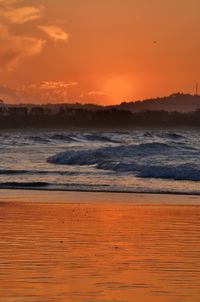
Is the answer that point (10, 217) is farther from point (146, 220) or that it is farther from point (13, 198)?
point (13, 198)

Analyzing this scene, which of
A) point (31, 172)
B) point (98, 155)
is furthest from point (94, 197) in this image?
point (98, 155)

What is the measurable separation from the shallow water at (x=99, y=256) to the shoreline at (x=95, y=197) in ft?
8.01

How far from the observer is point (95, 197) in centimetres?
1992

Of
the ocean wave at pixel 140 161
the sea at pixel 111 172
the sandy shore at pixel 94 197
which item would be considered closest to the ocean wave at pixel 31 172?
the sea at pixel 111 172

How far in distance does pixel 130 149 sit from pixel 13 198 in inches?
799

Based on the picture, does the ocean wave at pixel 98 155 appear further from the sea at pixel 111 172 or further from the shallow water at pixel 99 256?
the shallow water at pixel 99 256

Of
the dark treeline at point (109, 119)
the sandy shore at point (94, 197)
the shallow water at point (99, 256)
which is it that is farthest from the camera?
the dark treeline at point (109, 119)

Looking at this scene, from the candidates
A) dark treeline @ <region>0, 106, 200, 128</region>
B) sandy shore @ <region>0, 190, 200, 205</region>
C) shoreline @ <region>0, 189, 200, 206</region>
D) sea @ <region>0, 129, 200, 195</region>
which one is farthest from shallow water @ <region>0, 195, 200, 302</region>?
dark treeline @ <region>0, 106, 200, 128</region>

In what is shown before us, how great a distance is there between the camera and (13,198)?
1936cm

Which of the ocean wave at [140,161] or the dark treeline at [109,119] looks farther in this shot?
the dark treeline at [109,119]

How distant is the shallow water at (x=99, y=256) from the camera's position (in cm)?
845

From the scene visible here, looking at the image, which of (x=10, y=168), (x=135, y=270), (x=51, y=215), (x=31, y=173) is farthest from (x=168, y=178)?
(x=135, y=270)

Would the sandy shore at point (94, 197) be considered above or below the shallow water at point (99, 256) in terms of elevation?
below

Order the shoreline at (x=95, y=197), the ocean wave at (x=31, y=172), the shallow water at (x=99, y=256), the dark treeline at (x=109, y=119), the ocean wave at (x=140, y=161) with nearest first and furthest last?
1. the shallow water at (x=99, y=256)
2. the shoreline at (x=95, y=197)
3. the ocean wave at (x=140, y=161)
4. the ocean wave at (x=31, y=172)
5. the dark treeline at (x=109, y=119)
